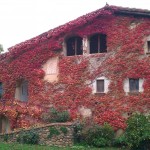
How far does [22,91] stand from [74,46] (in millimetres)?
6219

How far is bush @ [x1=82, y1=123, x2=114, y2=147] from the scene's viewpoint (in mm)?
19592

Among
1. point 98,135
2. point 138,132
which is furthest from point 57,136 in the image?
point 138,132

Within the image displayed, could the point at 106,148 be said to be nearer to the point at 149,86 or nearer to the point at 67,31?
the point at 149,86

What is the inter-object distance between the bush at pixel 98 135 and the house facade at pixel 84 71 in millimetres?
1382

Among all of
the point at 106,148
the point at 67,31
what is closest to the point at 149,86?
the point at 106,148

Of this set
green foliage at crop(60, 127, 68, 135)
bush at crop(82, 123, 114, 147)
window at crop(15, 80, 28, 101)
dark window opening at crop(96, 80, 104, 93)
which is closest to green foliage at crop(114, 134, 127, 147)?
bush at crop(82, 123, 114, 147)

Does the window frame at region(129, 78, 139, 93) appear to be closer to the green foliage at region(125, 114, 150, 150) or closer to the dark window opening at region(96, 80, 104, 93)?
the dark window opening at region(96, 80, 104, 93)

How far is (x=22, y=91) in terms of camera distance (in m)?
26.7

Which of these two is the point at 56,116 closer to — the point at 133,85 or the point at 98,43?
the point at 133,85

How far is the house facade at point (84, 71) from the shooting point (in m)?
21.5

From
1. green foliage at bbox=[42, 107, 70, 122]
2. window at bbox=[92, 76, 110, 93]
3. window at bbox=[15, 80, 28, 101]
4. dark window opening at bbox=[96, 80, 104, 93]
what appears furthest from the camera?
window at bbox=[15, 80, 28, 101]

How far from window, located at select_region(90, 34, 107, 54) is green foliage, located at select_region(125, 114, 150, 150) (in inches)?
268

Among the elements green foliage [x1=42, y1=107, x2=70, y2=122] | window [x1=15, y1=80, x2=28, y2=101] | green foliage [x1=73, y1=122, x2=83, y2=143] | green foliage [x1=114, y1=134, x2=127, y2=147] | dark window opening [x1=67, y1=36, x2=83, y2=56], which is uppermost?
dark window opening [x1=67, y1=36, x2=83, y2=56]

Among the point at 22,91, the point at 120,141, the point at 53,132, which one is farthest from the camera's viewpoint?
the point at 22,91
